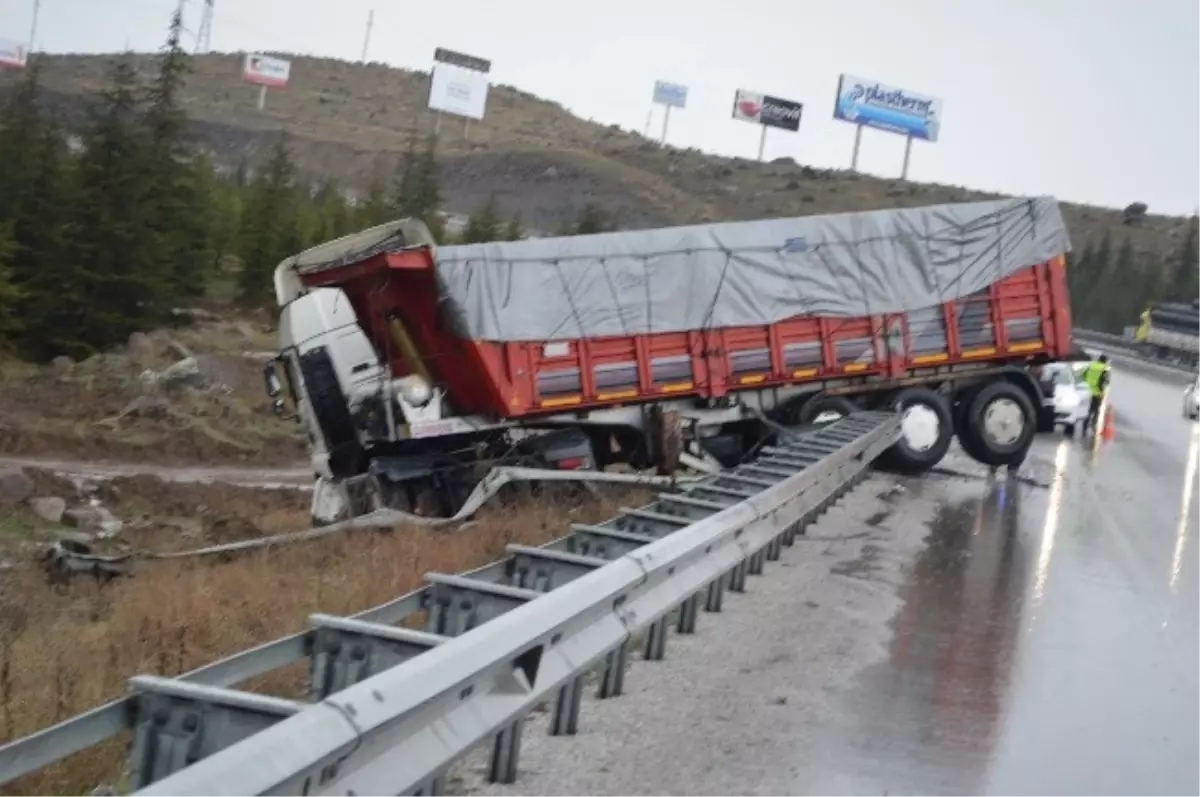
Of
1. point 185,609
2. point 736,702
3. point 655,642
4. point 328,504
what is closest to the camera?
point 736,702

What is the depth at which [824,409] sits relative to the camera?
19.5 m

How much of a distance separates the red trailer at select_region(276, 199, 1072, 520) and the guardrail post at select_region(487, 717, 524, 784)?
11274 millimetres

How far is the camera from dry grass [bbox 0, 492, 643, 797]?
6.35 meters

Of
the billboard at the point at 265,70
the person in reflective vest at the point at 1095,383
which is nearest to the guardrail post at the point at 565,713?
the person in reflective vest at the point at 1095,383

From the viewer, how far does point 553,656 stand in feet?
18.0

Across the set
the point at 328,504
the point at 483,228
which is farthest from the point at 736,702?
the point at 483,228

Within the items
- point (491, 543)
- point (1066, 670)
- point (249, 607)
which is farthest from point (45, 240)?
point (1066, 670)

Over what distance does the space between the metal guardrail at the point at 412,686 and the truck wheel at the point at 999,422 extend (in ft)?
41.8

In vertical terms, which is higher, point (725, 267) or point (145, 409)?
point (725, 267)

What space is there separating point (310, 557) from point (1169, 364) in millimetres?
56501

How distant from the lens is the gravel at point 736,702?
571 centimetres

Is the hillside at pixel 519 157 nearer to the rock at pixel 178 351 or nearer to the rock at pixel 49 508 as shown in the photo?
the rock at pixel 178 351

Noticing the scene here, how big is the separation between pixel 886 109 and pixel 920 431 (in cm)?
7782

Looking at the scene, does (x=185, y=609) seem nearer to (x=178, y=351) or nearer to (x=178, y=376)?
(x=178, y=376)
